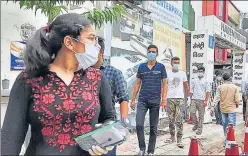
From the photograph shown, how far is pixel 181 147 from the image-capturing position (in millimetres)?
2928

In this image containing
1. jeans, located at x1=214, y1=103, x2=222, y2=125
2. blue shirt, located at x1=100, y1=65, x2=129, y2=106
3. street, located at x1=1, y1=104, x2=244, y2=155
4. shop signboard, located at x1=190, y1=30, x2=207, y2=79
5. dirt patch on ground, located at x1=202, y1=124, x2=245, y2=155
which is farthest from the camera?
shop signboard, located at x1=190, y1=30, x2=207, y2=79

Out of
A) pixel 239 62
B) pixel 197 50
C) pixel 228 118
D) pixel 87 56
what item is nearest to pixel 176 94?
pixel 228 118

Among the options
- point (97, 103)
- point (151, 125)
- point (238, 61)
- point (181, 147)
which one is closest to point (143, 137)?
point (151, 125)

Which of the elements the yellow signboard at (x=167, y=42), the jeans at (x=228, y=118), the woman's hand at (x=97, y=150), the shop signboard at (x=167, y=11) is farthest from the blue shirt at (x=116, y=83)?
the shop signboard at (x=167, y=11)

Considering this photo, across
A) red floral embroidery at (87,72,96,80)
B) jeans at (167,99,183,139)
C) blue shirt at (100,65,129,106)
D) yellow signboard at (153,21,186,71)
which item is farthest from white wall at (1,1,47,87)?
yellow signboard at (153,21,186,71)

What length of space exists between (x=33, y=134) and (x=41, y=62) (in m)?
0.20

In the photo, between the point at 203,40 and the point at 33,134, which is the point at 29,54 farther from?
the point at 203,40

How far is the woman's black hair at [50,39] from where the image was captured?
899mm

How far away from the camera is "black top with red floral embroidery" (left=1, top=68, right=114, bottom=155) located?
2.85 ft

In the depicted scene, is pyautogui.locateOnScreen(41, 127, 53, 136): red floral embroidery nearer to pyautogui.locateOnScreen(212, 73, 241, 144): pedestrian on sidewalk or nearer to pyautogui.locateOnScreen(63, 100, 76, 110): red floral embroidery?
pyautogui.locateOnScreen(63, 100, 76, 110): red floral embroidery

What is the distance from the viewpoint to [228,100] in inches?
116

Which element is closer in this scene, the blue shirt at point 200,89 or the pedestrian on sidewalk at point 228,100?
the pedestrian on sidewalk at point 228,100

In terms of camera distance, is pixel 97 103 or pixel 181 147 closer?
pixel 97 103

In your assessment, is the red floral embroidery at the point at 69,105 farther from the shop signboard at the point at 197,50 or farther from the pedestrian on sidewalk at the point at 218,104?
the shop signboard at the point at 197,50
